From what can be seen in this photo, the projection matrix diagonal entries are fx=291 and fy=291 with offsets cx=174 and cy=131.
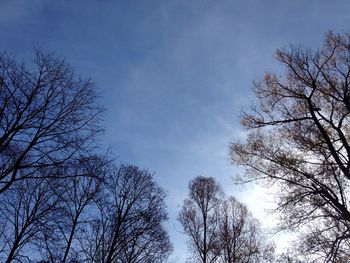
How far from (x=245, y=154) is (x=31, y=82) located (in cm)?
863

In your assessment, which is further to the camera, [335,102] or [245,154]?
[245,154]

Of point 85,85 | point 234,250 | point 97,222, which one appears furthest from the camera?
point 234,250

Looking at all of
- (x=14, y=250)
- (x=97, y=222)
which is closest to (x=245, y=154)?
(x=97, y=222)

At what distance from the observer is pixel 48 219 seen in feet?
28.7

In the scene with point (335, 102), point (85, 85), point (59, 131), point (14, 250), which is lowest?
point (14, 250)

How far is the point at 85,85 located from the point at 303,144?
8234 millimetres

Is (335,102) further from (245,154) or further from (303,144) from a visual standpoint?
(245,154)

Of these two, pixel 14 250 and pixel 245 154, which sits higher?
pixel 245 154

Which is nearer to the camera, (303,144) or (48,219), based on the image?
(48,219)

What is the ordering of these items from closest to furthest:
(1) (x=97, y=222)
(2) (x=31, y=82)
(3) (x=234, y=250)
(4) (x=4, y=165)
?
(4) (x=4, y=165) < (2) (x=31, y=82) < (1) (x=97, y=222) < (3) (x=234, y=250)

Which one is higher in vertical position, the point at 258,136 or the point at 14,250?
the point at 258,136

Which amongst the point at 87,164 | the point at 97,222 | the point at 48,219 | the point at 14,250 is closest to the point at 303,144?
the point at 87,164

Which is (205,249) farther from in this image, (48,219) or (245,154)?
(48,219)

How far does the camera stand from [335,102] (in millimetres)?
11289
